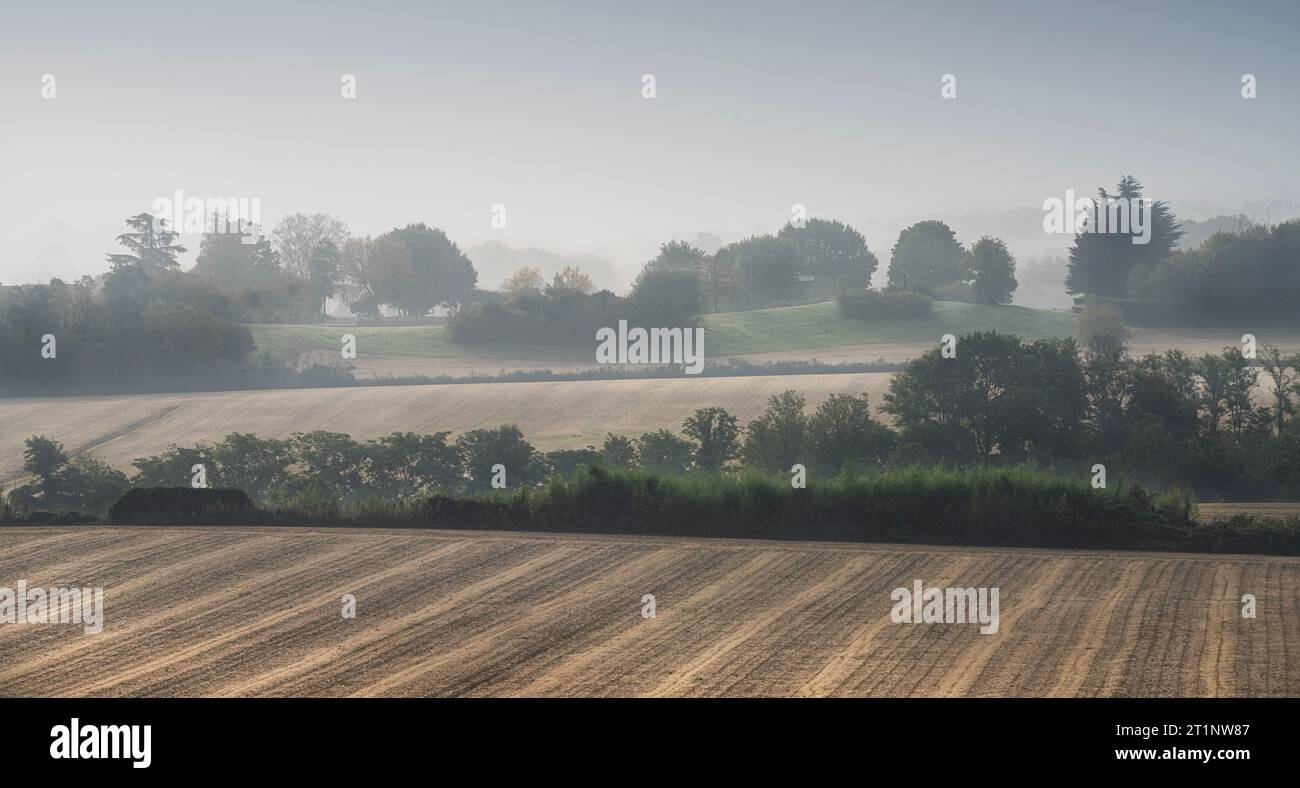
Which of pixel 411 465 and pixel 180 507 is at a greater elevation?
pixel 180 507

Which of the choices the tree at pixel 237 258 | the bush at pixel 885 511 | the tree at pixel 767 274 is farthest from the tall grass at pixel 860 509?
the tree at pixel 237 258

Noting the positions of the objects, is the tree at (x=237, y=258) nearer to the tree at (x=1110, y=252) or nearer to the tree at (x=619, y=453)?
the tree at (x=1110, y=252)

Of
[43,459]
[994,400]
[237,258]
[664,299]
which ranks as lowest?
[43,459]

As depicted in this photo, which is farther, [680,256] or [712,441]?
[680,256]

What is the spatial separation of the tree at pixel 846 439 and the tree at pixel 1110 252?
79.9m

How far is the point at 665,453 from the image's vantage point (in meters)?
48.2

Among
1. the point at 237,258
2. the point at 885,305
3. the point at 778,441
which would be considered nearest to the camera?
the point at 778,441

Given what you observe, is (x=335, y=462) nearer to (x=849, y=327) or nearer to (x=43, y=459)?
(x=43, y=459)

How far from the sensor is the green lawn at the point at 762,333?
10150cm

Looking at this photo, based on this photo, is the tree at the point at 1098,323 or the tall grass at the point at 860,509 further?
the tree at the point at 1098,323

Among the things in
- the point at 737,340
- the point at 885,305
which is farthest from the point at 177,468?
the point at 885,305

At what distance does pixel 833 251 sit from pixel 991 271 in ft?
172

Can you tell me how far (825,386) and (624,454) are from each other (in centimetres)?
2925
